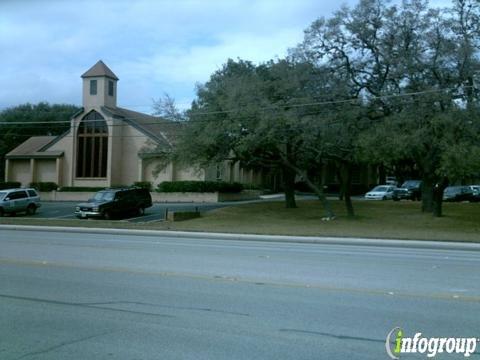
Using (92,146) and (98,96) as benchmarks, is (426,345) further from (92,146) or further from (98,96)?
(92,146)

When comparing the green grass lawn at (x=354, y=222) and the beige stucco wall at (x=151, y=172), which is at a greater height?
the beige stucco wall at (x=151, y=172)

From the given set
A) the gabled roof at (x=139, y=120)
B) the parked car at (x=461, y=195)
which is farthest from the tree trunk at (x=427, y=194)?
the gabled roof at (x=139, y=120)

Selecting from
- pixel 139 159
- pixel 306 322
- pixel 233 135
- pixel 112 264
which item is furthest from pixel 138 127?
pixel 306 322

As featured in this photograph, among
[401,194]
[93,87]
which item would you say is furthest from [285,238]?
[93,87]

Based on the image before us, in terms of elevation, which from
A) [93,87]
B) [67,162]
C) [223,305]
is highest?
[93,87]

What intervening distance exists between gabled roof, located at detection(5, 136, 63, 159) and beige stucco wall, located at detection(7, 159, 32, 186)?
775mm

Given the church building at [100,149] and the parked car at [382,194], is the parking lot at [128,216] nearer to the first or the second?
the church building at [100,149]

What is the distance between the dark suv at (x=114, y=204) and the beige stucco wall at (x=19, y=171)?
82.5 ft

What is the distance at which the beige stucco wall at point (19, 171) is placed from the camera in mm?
57750

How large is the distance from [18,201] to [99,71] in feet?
66.0

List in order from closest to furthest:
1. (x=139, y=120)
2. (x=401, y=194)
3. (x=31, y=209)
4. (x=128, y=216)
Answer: (x=128, y=216), (x=31, y=209), (x=401, y=194), (x=139, y=120)

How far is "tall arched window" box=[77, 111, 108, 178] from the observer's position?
177 feet

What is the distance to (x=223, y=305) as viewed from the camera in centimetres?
825

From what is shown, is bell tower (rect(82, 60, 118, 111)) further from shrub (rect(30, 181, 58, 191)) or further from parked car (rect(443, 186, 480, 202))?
parked car (rect(443, 186, 480, 202))
